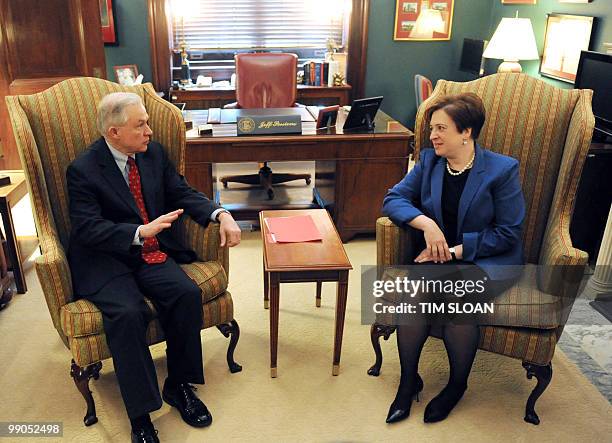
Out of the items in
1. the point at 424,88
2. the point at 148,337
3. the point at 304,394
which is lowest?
the point at 304,394

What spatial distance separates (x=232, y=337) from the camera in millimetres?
2428

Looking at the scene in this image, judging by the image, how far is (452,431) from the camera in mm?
2178

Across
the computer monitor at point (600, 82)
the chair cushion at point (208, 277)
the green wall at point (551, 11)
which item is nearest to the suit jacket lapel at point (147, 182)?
the chair cushion at point (208, 277)

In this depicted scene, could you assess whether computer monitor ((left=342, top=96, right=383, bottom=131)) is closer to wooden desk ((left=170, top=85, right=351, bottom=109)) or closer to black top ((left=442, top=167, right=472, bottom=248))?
black top ((left=442, top=167, right=472, bottom=248))

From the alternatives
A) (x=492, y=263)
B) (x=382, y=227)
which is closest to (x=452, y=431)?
(x=492, y=263)

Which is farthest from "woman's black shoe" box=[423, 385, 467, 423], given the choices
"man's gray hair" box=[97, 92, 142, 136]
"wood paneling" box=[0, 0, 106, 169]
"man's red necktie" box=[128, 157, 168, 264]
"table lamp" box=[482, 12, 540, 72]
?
"wood paneling" box=[0, 0, 106, 169]

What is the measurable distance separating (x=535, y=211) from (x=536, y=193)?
8cm

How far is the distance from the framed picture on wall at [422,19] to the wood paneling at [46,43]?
2.91m

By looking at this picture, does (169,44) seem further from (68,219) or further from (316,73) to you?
(68,219)

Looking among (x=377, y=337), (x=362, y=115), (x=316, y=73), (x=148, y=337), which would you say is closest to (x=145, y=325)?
(x=148, y=337)

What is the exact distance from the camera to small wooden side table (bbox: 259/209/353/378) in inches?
86.9

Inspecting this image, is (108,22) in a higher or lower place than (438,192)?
higher

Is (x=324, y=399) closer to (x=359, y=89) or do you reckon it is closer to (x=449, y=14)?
(x=359, y=89)

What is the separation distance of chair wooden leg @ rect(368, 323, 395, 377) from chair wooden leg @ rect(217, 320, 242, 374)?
576mm
